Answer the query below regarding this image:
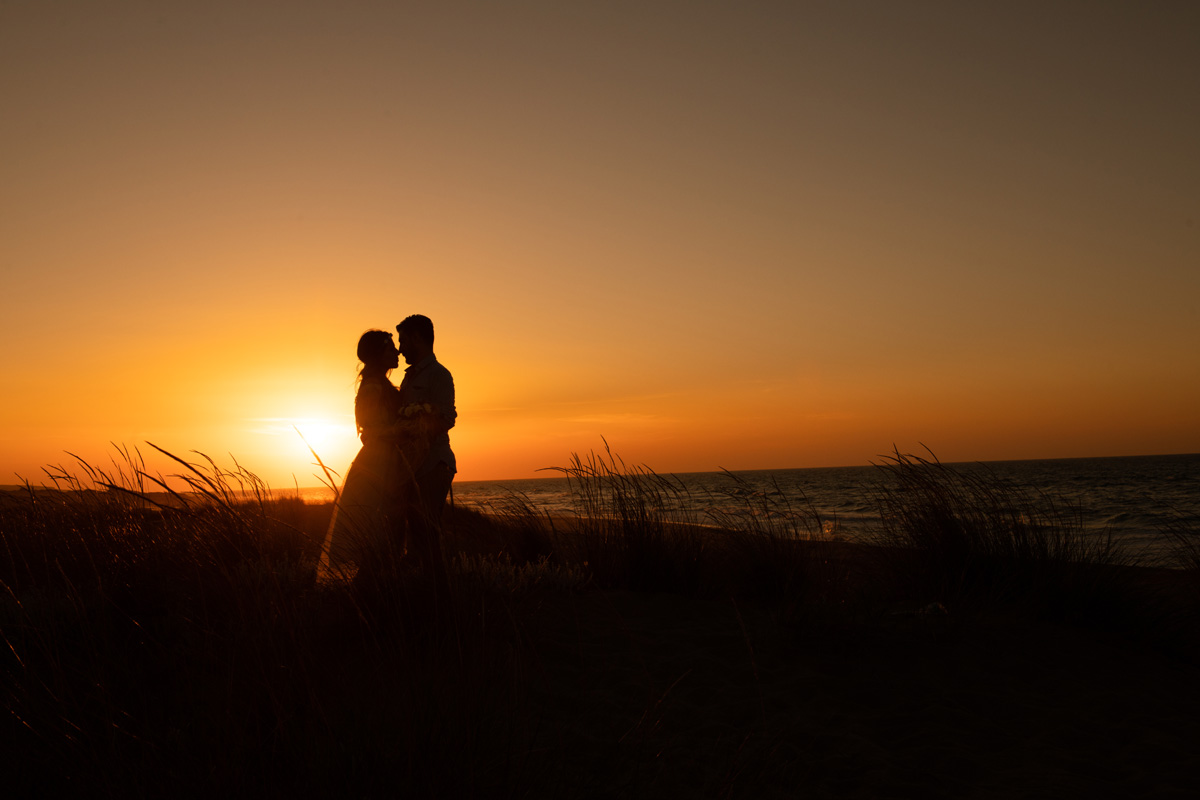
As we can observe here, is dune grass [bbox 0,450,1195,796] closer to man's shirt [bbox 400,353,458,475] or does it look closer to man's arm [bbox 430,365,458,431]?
man's shirt [bbox 400,353,458,475]

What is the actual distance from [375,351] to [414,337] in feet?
0.89

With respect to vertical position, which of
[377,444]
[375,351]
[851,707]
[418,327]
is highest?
[418,327]

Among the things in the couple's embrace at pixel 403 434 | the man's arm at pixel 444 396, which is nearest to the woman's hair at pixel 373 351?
the couple's embrace at pixel 403 434

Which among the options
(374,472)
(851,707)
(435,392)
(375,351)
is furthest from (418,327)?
(851,707)

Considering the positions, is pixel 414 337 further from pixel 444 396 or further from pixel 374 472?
pixel 374 472

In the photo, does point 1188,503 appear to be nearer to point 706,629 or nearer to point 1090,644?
point 1090,644

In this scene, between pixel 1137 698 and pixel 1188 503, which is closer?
pixel 1137 698

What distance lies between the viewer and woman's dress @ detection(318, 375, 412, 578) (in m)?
3.54

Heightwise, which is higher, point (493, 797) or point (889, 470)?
point (889, 470)

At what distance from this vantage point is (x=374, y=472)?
13.7 feet

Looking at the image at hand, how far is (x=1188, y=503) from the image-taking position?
2266 centimetres

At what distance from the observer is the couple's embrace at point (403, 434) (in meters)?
4.07

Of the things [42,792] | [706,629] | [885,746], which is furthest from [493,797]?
[706,629]

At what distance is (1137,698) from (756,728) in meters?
2.21
